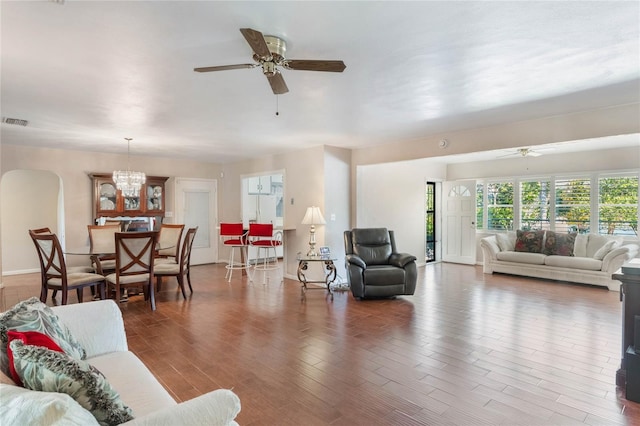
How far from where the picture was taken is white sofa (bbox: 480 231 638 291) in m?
5.45

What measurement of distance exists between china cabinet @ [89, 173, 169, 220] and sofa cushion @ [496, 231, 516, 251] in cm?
710

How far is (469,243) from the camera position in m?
7.84

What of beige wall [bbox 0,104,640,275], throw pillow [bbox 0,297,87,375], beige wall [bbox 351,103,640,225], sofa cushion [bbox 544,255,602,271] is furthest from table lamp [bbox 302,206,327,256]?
sofa cushion [bbox 544,255,602,271]

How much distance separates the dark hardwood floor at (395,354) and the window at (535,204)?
213 cm

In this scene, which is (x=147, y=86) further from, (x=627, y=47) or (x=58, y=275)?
(x=627, y=47)

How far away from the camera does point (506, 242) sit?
22.7 ft

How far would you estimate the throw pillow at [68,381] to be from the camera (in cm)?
109

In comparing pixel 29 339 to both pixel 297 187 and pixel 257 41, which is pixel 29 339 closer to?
pixel 257 41

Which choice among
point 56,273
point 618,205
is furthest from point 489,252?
point 56,273

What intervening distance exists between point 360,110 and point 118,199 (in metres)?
5.35

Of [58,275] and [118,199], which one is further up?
[118,199]

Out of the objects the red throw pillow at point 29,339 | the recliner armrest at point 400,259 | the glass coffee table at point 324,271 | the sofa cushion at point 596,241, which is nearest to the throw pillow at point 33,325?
the red throw pillow at point 29,339

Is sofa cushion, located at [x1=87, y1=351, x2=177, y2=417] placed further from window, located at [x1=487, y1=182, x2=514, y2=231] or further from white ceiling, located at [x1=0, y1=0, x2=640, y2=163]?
window, located at [x1=487, y1=182, x2=514, y2=231]

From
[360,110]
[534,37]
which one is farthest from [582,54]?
[360,110]
